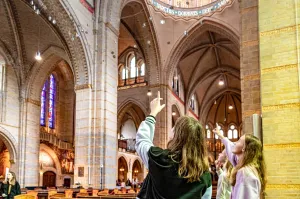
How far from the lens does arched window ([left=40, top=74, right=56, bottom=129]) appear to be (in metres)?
27.7

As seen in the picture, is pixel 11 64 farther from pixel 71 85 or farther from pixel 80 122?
pixel 71 85

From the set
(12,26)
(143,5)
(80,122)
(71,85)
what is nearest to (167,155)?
(80,122)

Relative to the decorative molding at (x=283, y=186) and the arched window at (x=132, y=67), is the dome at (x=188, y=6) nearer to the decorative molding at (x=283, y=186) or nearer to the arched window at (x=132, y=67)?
the arched window at (x=132, y=67)

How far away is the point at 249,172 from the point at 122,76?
27318 millimetres

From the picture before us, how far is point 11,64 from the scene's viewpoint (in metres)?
21.5

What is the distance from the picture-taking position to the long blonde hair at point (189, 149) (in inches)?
79.0

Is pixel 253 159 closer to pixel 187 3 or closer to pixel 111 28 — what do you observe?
pixel 111 28

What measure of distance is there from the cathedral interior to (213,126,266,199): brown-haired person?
3889mm

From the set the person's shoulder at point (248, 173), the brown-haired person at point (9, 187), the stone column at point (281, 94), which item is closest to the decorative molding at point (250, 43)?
the stone column at point (281, 94)

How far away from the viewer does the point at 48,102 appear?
28344 mm

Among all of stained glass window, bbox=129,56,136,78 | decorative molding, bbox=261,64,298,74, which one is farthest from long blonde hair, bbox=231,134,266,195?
stained glass window, bbox=129,56,136,78

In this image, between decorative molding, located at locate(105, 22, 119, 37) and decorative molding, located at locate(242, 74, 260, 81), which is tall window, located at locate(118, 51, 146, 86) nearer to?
decorative molding, located at locate(105, 22, 119, 37)

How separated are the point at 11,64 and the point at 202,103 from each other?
24.1m

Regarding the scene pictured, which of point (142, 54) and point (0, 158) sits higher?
point (142, 54)
